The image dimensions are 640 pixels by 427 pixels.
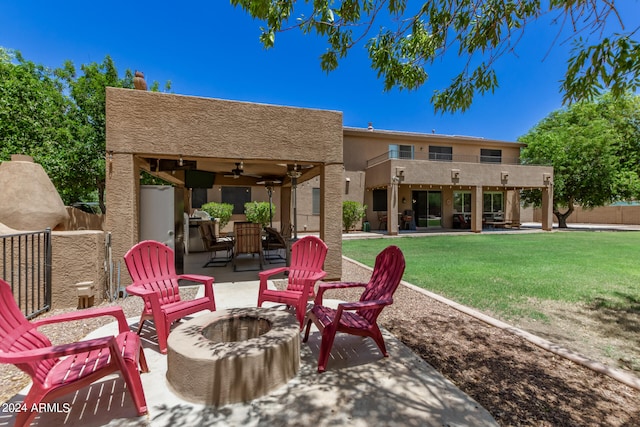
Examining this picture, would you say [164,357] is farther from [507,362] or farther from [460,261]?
[460,261]

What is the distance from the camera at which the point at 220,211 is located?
1628 centimetres

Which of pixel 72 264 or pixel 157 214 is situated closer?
pixel 72 264

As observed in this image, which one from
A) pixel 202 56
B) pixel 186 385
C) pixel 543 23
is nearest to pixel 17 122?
pixel 202 56

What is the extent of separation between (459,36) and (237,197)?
15.8 meters

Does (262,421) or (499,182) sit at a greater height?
(499,182)

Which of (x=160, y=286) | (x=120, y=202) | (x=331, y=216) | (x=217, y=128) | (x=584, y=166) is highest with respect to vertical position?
(x=584, y=166)

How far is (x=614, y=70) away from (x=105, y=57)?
1940cm

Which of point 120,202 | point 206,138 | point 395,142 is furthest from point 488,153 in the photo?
point 120,202

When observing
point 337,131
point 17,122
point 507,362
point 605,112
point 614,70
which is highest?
point 605,112

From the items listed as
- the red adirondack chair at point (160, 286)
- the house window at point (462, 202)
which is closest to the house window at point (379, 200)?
the house window at point (462, 202)

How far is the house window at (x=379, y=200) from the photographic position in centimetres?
2008

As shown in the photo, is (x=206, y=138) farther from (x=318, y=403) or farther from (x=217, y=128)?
(x=318, y=403)

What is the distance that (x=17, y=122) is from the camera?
35.6ft

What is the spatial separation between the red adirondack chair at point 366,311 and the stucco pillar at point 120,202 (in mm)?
3942
